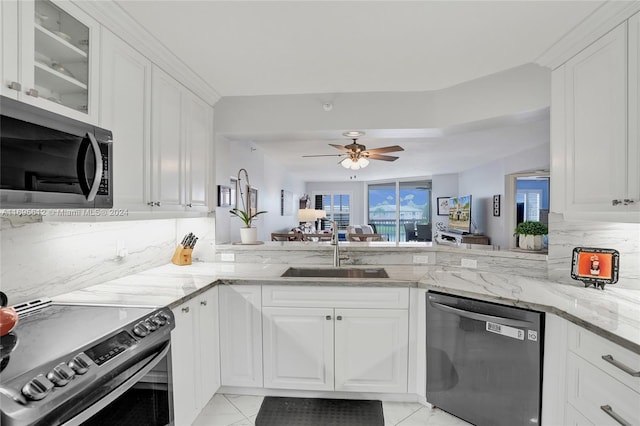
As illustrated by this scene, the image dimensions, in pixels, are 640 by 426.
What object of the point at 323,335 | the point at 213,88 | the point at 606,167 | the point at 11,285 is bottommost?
the point at 323,335

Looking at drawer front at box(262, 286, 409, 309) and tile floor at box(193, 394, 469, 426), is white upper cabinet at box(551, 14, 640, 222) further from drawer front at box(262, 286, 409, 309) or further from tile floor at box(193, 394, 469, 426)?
tile floor at box(193, 394, 469, 426)

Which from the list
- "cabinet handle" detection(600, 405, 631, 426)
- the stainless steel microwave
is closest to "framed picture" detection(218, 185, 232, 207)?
the stainless steel microwave

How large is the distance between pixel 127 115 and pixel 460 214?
25.0 ft

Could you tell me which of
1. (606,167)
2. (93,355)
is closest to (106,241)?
(93,355)

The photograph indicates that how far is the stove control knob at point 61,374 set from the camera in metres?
0.97

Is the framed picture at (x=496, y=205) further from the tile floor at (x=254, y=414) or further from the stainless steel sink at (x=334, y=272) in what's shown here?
the tile floor at (x=254, y=414)

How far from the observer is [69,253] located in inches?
71.6

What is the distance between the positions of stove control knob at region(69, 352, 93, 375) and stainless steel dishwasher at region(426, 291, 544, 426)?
1.79 meters

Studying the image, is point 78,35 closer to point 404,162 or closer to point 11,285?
point 11,285

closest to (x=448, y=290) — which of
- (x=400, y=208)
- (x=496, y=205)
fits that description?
(x=496, y=205)

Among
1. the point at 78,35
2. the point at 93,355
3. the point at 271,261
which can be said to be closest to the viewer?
the point at 93,355

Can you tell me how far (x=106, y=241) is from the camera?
6.85 feet

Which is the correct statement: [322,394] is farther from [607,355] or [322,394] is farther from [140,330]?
[607,355]

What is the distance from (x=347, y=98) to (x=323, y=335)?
1857 mm
